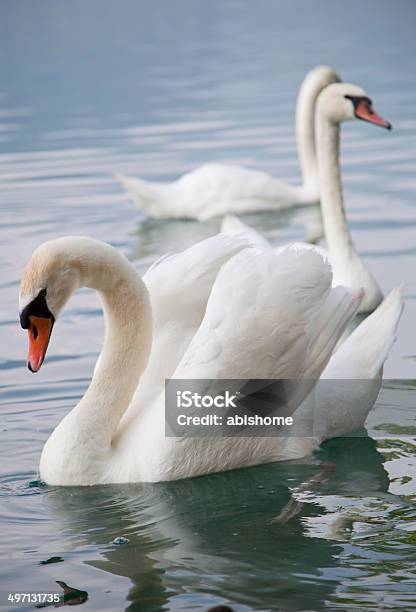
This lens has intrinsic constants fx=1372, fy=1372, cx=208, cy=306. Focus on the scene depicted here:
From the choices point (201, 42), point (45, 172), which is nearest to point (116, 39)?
point (201, 42)

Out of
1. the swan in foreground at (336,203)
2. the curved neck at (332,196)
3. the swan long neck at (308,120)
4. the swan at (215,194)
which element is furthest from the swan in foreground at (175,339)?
the swan long neck at (308,120)

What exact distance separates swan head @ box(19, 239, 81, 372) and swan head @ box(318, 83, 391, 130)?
4.71 m

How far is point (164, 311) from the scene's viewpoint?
669cm

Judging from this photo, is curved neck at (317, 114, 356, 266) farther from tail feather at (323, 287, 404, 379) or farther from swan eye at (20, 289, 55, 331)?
swan eye at (20, 289, 55, 331)

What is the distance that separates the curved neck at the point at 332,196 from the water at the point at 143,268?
2.00 feet

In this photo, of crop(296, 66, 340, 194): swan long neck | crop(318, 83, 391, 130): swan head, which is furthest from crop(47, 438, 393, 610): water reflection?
crop(296, 66, 340, 194): swan long neck

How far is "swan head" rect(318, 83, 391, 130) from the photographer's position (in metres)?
10.4

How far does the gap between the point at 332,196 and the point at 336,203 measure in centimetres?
7

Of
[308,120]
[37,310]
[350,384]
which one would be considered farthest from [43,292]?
[308,120]

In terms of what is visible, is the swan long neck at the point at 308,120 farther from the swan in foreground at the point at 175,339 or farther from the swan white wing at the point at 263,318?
the swan white wing at the point at 263,318

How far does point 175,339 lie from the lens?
6.64 metres

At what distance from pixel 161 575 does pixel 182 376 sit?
0.98 metres

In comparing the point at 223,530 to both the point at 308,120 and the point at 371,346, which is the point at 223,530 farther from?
the point at 308,120

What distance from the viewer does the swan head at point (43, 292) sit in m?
5.93
